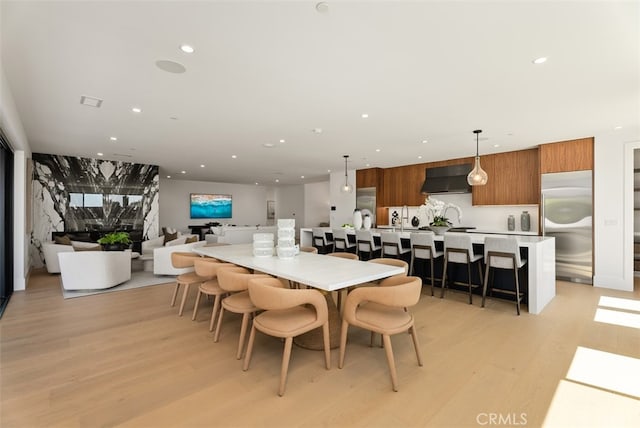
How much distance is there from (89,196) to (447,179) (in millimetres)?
9227

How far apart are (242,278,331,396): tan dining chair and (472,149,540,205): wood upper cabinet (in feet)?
19.5

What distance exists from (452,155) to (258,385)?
255 inches

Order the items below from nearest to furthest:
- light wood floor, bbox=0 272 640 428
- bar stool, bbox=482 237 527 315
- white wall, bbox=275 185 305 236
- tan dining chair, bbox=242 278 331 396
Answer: light wood floor, bbox=0 272 640 428 < tan dining chair, bbox=242 278 331 396 < bar stool, bbox=482 237 527 315 < white wall, bbox=275 185 305 236

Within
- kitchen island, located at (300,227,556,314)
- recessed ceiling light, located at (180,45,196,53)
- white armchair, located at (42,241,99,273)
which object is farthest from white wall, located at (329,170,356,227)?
recessed ceiling light, located at (180,45,196,53)

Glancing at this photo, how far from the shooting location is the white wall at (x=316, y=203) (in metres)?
14.1

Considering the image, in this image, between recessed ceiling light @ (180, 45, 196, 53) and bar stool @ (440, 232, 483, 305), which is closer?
recessed ceiling light @ (180, 45, 196, 53)

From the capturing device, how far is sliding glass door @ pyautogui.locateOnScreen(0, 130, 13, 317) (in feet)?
14.1

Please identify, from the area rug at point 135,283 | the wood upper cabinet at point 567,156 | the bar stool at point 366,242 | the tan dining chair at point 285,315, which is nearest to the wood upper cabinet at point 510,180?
the wood upper cabinet at point 567,156

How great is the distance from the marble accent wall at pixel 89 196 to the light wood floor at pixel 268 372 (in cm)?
452

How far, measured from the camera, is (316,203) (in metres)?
14.2

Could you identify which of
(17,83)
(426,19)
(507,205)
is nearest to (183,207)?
(17,83)

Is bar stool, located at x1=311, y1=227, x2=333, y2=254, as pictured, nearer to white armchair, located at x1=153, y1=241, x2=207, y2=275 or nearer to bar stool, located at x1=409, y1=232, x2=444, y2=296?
bar stool, located at x1=409, y1=232, x2=444, y2=296

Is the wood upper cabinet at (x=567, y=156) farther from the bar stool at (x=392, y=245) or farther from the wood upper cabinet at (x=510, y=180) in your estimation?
the bar stool at (x=392, y=245)

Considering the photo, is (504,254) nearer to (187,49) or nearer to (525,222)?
(525,222)
